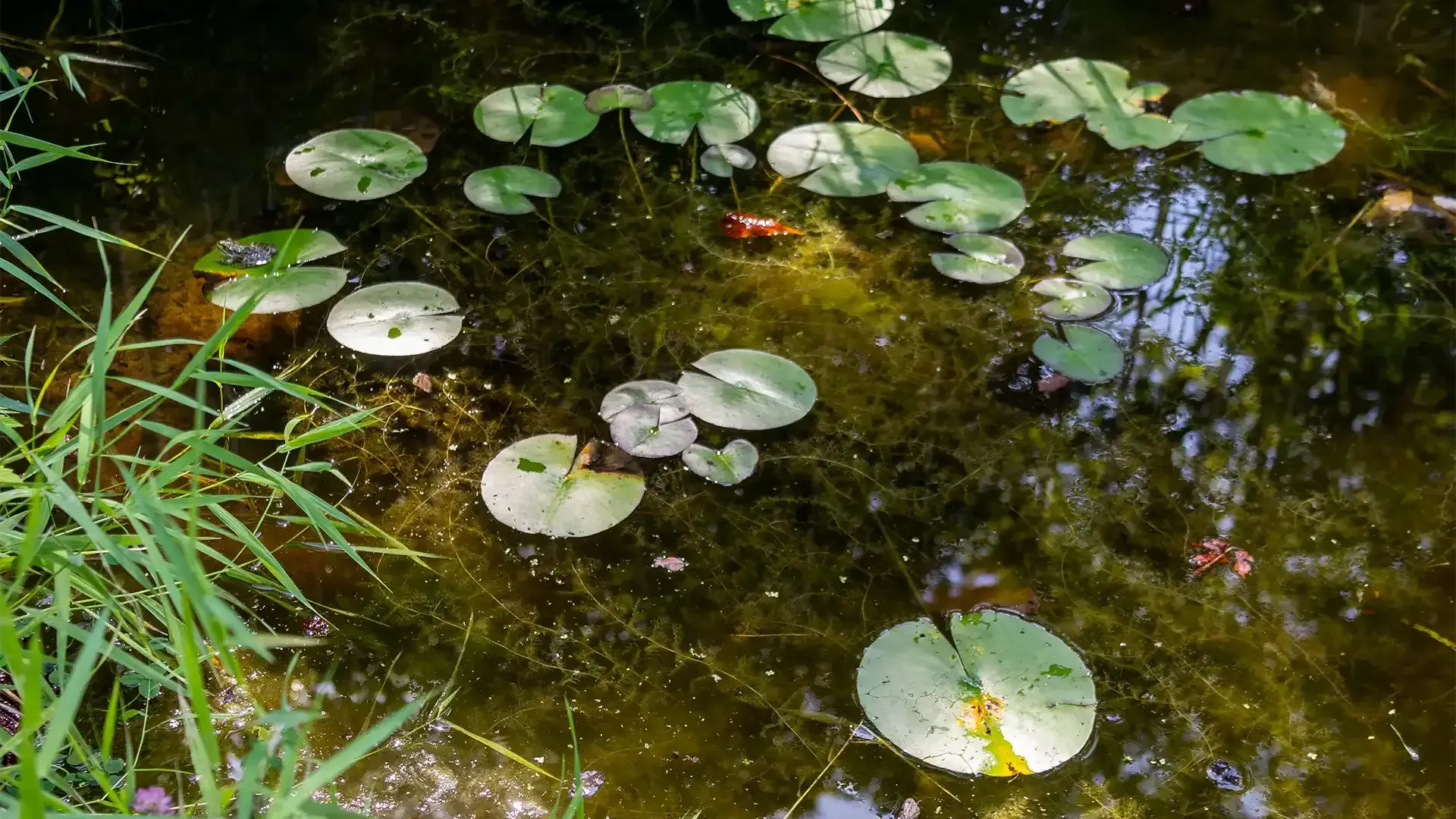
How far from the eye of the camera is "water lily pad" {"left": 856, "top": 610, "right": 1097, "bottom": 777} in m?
1.23

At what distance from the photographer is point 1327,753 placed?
124 cm

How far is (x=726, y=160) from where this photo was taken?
211cm

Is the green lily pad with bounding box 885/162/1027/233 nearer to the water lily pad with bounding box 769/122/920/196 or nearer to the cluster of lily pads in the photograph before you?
the water lily pad with bounding box 769/122/920/196

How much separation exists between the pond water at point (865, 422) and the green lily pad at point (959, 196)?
0.04 m

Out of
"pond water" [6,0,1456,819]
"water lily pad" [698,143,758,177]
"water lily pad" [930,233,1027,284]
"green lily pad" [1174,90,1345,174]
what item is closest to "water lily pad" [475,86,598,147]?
"pond water" [6,0,1456,819]

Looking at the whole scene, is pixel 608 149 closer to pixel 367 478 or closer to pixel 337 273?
pixel 337 273

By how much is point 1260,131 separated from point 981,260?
0.76 meters

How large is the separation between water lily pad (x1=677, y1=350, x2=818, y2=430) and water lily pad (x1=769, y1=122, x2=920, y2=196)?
0.51 m

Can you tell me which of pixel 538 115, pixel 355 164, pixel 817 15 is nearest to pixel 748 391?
pixel 538 115

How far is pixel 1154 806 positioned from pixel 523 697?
31.6 inches

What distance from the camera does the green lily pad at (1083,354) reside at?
5.49 feet

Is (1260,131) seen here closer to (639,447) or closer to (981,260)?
(981,260)

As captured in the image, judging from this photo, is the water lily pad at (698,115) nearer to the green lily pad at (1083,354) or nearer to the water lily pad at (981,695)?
the green lily pad at (1083,354)

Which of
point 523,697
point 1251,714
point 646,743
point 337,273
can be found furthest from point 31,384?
point 1251,714
